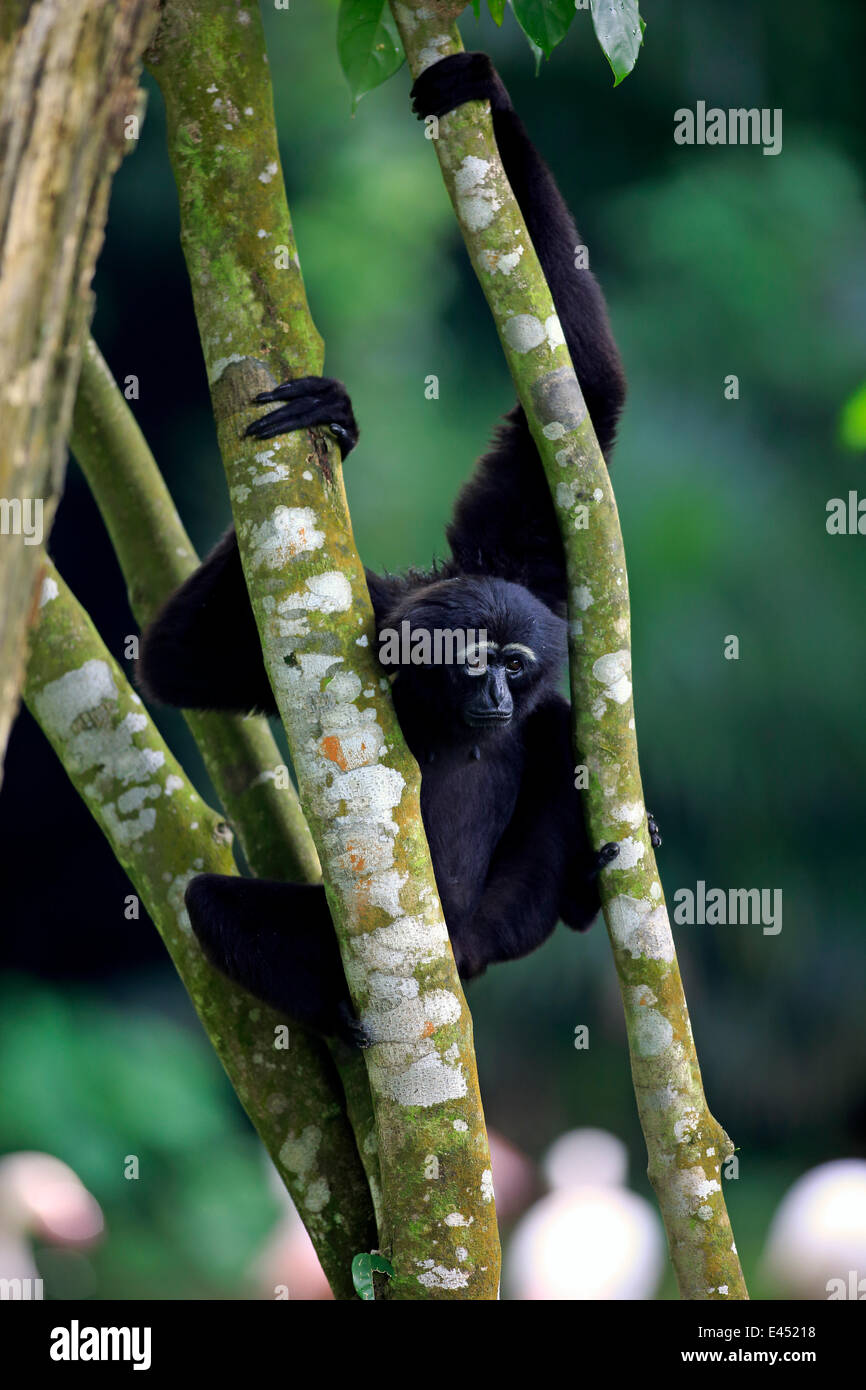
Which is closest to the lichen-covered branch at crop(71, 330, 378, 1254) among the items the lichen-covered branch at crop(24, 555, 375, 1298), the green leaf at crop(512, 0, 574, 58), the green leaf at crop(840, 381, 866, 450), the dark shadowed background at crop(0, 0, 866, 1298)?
the lichen-covered branch at crop(24, 555, 375, 1298)

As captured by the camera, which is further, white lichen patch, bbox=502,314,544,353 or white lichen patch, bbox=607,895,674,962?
white lichen patch, bbox=607,895,674,962

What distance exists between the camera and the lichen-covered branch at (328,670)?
6.65 ft

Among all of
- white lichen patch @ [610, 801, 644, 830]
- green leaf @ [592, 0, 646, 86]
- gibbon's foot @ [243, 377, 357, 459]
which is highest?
A: green leaf @ [592, 0, 646, 86]

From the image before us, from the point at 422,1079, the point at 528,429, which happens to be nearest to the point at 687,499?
the point at 528,429

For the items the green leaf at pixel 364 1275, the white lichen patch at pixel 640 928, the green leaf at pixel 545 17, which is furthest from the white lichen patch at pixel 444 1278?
the green leaf at pixel 545 17

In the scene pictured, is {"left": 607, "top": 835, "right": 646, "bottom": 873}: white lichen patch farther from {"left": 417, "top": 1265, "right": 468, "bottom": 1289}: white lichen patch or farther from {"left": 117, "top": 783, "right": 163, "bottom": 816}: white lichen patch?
{"left": 117, "top": 783, "right": 163, "bottom": 816}: white lichen patch

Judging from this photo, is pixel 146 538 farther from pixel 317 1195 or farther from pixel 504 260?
pixel 317 1195

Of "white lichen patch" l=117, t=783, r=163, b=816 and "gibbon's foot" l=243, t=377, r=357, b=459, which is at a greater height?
"gibbon's foot" l=243, t=377, r=357, b=459

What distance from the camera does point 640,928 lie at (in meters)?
2.49

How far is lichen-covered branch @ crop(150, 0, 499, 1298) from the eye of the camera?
2027 millimetres

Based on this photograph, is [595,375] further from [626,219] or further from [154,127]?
[154,127]

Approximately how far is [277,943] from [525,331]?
1.39 m

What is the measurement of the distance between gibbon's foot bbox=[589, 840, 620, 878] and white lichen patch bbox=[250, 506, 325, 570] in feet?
3.03

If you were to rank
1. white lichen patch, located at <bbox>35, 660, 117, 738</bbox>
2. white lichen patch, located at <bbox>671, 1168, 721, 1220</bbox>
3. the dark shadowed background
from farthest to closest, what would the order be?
the dark shadowed background < white lichen patch, located at <bbox>35, 660, 117, 738</bbox> < white lichen patch, located at <bbox>671, 1168, 721, 1220</bbox>
